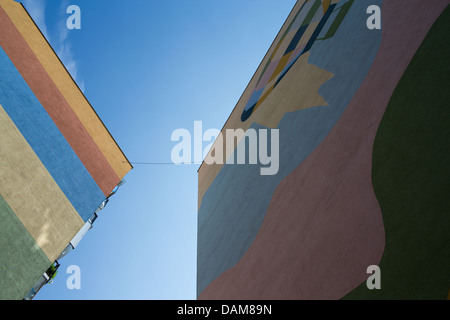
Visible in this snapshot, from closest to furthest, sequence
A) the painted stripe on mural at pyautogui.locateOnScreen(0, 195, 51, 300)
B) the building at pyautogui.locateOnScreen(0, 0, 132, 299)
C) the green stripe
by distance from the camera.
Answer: the green stripe, the painted stripe on mural at pyautogui.locateOnScreen(0, 195, 51, 300), the building at pyautogui.locateOnScreen(0, 0, 132, 299)

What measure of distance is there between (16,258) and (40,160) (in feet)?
9.23

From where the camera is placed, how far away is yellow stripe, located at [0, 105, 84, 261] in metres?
8.02

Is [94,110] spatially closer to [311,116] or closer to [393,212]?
[311,116]

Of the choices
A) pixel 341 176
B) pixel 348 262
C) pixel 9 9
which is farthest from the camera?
pixel 9 9

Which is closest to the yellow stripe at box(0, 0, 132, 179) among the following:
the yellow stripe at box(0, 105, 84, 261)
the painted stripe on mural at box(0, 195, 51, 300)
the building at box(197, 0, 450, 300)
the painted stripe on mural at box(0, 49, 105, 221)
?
the painted stripe on mural at box(0, 49, 105, 221)

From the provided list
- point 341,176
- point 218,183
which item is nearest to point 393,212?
point 341,176

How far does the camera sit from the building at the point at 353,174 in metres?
3.69

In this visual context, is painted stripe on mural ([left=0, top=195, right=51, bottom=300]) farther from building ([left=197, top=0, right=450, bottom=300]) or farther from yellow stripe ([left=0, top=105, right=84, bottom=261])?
building ([left=197, top=0, right=450, bottom=300])

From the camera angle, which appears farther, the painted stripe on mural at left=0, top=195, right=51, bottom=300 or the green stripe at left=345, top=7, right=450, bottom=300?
the painted stripe on mural at left=0, top=195, right=51, bottom=300

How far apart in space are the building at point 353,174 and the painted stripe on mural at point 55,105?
5401 mm

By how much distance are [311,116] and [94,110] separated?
31.4 feet

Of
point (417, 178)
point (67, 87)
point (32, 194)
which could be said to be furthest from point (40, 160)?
point (417, 178)

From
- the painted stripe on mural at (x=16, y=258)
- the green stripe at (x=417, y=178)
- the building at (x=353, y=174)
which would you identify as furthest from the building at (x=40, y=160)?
the green stripe at (x=417, y=178)

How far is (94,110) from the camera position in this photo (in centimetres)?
1358
